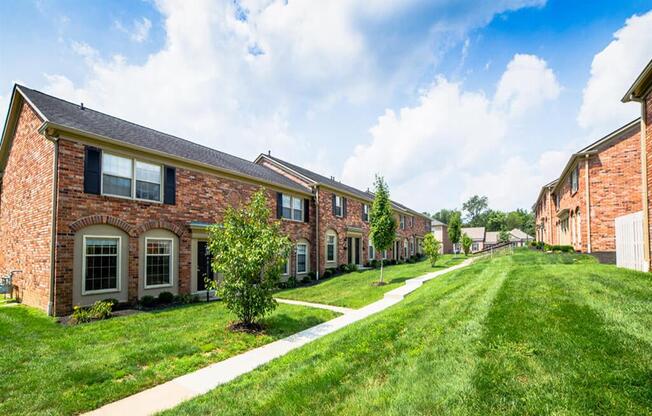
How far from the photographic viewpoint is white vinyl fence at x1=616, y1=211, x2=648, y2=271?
30.3 ft

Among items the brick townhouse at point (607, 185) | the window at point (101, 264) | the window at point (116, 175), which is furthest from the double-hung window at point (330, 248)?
the brick townhouse at point (607, 185)

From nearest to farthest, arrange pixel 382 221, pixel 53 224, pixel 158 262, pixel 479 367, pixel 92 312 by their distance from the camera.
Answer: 1. pixel 479 367
2. pixel 92 312
3. pixel 53 224
4. pixel 158 262
5. pixel 382 221

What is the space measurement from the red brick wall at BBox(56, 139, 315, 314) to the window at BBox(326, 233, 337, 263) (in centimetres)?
743

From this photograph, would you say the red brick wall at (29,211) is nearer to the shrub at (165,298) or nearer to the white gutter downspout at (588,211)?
the shrub at (165,298)

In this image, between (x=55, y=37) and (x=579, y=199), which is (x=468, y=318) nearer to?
(x=55, y=37)

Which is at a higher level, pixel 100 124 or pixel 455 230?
pixel 100 124

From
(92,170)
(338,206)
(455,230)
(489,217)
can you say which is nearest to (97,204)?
(92,170)

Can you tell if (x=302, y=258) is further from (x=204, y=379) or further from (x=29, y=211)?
(x=204, y=379)

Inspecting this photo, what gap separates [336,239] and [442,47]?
13.9 metres

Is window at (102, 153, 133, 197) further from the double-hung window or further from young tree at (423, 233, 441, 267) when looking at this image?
young tree at (423, 233, 441, 267)

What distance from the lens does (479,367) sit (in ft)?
12.3

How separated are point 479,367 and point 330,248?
17.5 meters

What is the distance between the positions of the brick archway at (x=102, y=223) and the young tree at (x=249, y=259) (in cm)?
410

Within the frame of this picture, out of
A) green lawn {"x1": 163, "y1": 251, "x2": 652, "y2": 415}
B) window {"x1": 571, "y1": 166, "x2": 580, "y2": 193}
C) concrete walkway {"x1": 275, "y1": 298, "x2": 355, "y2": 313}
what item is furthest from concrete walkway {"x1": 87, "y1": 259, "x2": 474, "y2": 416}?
window {"x1": 571, "y1": 166, "x2": 580, "y2": 193}
